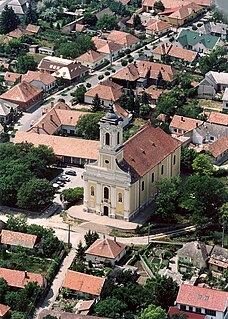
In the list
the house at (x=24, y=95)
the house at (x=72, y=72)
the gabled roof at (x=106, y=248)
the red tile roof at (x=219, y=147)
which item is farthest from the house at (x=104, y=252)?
the house at (x=72, y=72)

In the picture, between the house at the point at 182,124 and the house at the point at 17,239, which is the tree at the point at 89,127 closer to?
the house at the point at 182,124

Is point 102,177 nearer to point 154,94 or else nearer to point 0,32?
point 154,94

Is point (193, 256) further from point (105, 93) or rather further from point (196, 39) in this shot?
point (196, 39)

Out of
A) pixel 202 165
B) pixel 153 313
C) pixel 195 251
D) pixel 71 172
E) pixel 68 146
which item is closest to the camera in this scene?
pixel 153 313

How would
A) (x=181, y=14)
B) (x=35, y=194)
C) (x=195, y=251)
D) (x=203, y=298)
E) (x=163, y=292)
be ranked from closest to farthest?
Answer: (x=203, y=298) → (x=163, y=292) → (x=195, y=251) → (x=35, y=194) → (x=181, y=14)

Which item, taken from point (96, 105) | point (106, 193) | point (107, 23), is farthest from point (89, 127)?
point (107, 23)

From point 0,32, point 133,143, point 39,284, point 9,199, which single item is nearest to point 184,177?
point 133,143
